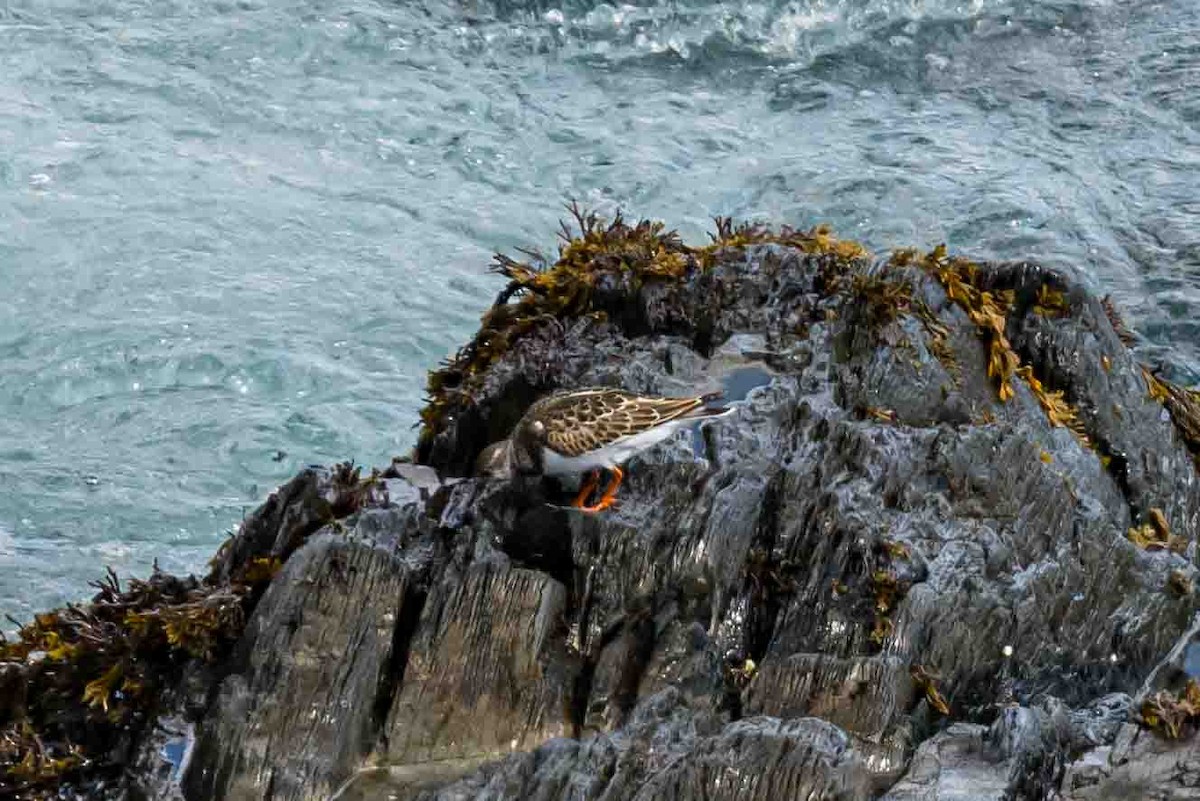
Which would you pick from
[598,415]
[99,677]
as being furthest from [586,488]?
[99,677]

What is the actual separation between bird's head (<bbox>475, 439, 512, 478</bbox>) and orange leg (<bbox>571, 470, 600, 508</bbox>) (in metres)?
0.31

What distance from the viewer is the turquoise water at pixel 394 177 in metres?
12.5

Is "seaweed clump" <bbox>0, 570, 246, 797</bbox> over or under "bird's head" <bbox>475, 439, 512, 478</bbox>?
under

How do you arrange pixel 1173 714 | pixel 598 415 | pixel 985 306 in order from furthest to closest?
pixel 985 306
pixel 598 415
pixel 1173 714

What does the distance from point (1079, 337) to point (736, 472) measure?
87.7 inches

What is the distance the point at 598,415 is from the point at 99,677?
2266mm

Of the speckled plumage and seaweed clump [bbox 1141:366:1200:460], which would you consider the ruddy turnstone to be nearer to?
the speckled plumage

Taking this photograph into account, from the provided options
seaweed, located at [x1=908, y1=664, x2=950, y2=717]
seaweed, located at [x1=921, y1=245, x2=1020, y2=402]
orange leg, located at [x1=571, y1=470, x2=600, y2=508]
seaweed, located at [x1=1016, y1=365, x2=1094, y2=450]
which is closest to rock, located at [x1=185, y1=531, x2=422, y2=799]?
orange leg, located at [x1=571, y1=470, x2=600, y2=508]

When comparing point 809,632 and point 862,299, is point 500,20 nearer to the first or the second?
point 862,299

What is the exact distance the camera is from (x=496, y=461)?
761 centimetres

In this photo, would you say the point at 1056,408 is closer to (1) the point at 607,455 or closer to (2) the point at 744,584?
(2) the point at 744,584

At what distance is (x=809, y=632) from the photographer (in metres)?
7.07

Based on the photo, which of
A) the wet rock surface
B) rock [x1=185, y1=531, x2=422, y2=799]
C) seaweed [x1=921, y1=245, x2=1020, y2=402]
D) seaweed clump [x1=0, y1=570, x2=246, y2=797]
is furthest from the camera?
seaweed [x1=921, y1=245, x2=1020, y2=402]

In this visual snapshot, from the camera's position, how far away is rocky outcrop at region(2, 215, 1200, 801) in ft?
20.6
